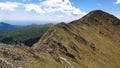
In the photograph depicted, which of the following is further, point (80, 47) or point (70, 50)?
point (80, 47)

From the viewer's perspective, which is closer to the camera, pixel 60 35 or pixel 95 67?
pixel 95 67

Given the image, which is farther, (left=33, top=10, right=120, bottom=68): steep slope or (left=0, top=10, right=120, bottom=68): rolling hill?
(left=33, top=10, right=120, bottom=68): steep slope

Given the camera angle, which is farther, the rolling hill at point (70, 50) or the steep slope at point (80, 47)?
the steep slope at point (80, 47)

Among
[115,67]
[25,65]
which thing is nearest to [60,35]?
[115,67]

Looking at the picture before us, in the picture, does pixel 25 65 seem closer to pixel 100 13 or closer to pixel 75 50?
pixel 75 50
